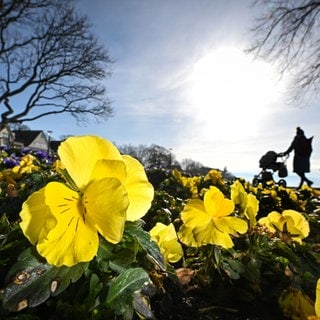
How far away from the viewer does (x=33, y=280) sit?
539mm

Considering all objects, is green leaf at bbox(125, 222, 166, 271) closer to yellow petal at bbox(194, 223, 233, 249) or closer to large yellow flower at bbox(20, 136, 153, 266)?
large yellow flower at bbox(20, 136, 153, 266)

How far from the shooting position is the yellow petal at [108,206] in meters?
0.52

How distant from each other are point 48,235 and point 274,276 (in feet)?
2.79

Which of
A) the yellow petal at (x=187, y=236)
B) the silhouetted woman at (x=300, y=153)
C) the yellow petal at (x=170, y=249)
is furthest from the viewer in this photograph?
the silhouetted woman at (x=300, y=153)

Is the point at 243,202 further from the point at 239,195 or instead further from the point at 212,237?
the point at 212,237

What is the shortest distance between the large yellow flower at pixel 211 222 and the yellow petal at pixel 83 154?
471mm

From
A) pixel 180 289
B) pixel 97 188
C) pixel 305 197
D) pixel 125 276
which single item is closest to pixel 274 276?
pixel 180 289

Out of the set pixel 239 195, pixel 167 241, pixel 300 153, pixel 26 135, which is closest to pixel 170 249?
pixel 167 241

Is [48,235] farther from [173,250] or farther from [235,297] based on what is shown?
[235,297]

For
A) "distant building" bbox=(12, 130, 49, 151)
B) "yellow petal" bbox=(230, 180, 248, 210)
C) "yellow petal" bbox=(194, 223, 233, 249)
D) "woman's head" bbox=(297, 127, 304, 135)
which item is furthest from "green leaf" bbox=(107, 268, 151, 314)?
"distant building" bbox=(12, 130, 49, 151)

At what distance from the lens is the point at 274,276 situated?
1146 mm

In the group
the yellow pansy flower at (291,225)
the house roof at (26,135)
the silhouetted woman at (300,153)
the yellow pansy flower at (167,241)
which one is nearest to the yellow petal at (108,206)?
the yellow pansy flower at (167,241)

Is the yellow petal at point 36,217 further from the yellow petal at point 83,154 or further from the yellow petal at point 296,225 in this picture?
the yellow petal at point 296,225

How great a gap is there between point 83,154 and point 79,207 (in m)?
0.08
